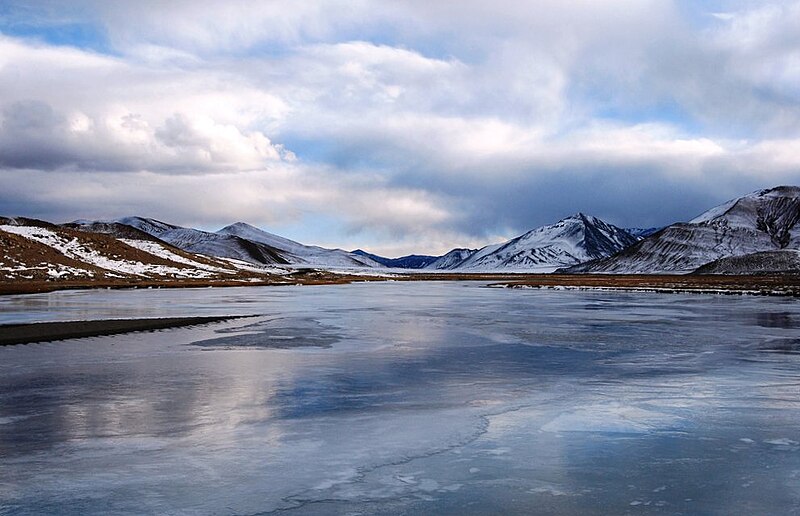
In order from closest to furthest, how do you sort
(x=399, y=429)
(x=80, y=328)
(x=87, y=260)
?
(x=399, y=429) < (x=80, y=328) < (x=87, y=260)

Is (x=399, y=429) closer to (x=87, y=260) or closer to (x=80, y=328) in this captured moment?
(x=80, y=328)

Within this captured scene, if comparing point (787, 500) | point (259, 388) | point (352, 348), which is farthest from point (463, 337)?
point (787, 500)

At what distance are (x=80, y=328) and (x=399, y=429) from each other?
22.3 m

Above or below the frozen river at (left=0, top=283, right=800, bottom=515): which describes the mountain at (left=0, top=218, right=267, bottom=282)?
above

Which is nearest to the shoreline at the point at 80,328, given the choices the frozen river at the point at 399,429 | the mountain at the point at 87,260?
the frozen river at the point at 399,429

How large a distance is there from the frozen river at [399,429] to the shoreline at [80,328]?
3.42 m

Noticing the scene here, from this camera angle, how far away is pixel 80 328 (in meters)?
29.7

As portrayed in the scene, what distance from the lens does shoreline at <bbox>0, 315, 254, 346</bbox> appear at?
26.1m

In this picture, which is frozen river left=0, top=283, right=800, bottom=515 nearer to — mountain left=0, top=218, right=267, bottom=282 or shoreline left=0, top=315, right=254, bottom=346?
shoreline left=0, top=315, right=254, bottom=346

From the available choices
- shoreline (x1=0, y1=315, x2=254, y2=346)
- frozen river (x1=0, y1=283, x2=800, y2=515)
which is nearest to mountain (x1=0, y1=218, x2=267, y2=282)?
shoreline (x1=0, y1=315, x2=254, y2=346)

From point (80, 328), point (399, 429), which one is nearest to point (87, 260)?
Result: point (80, 328)

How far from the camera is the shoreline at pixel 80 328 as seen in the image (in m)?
26.1

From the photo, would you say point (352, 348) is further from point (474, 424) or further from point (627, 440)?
point (627, 440)

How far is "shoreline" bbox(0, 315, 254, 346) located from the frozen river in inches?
135
